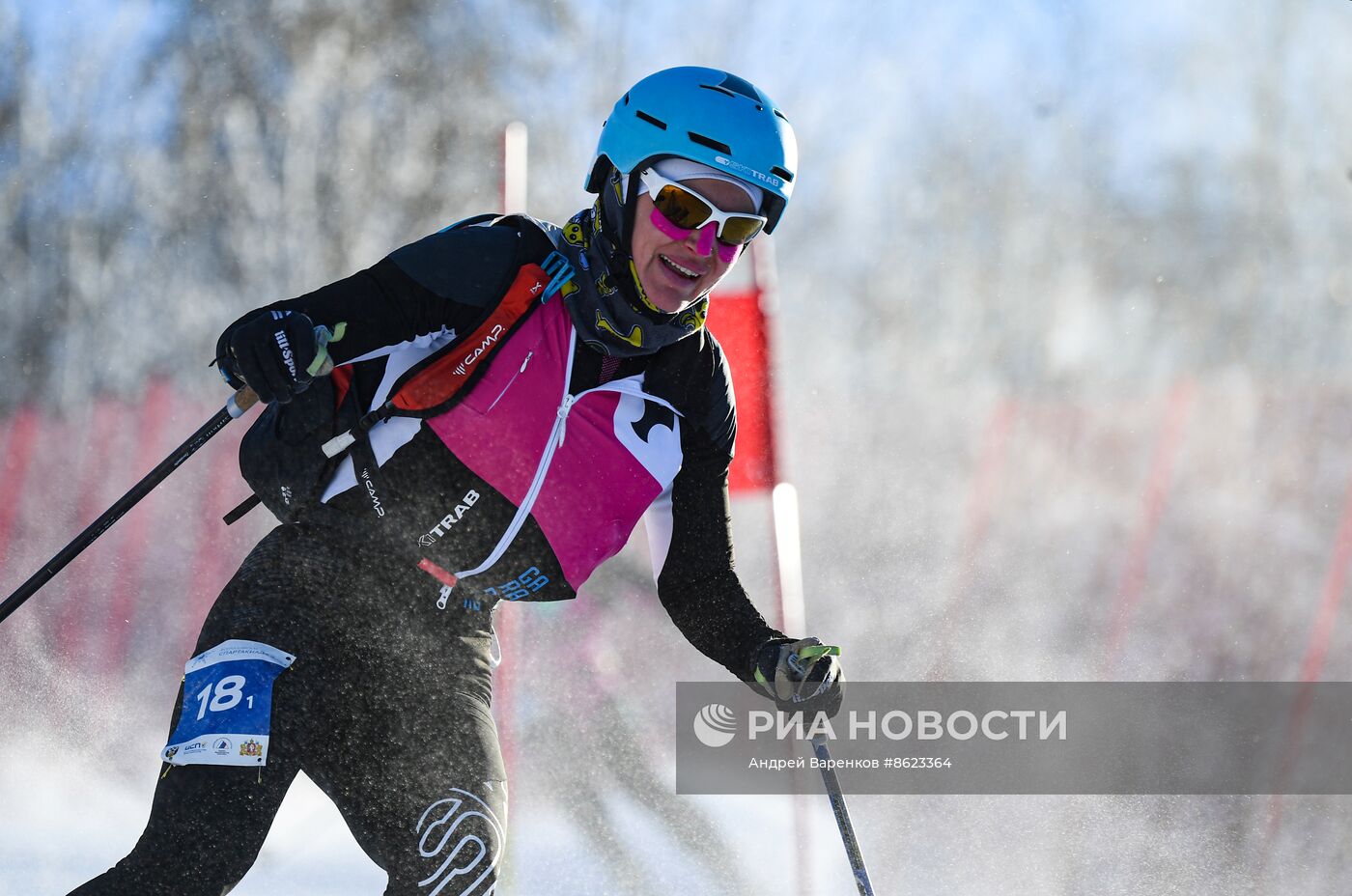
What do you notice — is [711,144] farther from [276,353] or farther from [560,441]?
[276,353]

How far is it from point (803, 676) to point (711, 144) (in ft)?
3.90

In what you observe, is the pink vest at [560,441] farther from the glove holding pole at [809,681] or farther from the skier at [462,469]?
the glove holding pole at [809,681]

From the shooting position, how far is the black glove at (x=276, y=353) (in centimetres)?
215

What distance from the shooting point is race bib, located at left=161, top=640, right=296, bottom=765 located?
2156mm

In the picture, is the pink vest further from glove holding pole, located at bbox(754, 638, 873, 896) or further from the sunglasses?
glove holding pole, located at bbox(754, 638, 873, 896)

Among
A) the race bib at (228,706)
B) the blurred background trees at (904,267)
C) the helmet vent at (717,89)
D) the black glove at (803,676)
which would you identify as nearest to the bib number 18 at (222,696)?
the race bib at (228,706)

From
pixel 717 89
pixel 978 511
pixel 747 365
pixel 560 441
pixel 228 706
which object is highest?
pixel 747 365

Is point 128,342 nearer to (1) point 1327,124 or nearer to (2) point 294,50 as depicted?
(2) point 294,50

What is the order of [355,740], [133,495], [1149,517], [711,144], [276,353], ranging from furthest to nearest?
[1149,517] < [133,495] < [711,144] < [355,740] < [276,353]

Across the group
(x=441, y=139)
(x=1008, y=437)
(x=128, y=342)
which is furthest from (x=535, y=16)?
(x=1008, y=437)

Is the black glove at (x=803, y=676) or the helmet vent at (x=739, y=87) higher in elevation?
the helmet vent at (x=739, y=87)

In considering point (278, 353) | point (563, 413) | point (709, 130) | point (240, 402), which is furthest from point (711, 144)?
point (240, 402)

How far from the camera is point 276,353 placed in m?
2.16

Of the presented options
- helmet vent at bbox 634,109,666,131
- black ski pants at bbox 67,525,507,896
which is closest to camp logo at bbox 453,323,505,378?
black ski pants at bbox 67,525,507,896
